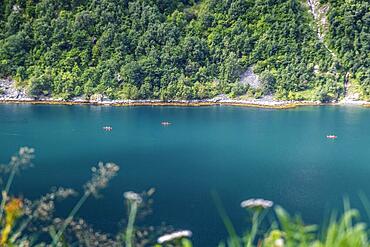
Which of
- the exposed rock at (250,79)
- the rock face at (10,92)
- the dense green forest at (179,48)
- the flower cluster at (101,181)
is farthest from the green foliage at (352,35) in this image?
the flower cluster at (101,181)

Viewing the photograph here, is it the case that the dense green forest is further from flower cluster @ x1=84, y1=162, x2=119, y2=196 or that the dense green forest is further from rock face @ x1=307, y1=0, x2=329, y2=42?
flower cluster @ x1=84, y1=162, x2=119, y2=196

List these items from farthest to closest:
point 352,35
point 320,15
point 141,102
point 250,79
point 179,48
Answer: point 320,15, point 179,48, point 352,35, point 250,79, point 141,102

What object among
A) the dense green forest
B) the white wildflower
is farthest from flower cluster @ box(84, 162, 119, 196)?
the dense green forest

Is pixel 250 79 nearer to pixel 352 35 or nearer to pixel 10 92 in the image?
pixel 352 35

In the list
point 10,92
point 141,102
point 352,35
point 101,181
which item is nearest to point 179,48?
point 141,102

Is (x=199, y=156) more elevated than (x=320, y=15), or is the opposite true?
(x=320, y=15)
